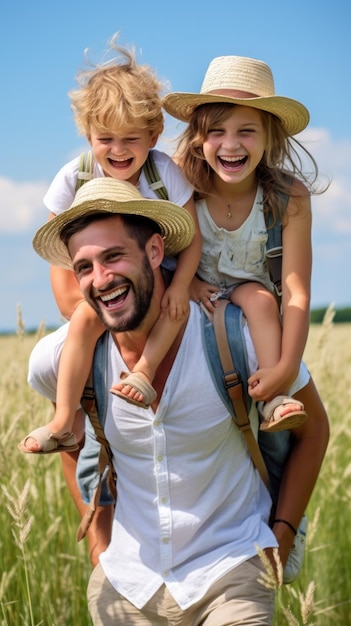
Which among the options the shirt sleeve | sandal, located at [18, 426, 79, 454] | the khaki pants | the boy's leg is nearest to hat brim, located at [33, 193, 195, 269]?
the shirt sleeve

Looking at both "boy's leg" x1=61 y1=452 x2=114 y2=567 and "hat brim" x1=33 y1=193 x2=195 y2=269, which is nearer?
"hat brim" x1=33 y1=193 x2=195 y2=269

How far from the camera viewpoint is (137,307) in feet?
11.1

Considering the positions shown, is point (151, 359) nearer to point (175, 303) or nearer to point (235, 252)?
point (175, 303)

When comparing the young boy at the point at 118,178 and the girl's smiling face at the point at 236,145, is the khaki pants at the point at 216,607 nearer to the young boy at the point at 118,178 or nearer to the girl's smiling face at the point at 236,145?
the young boy at the point at 118,178

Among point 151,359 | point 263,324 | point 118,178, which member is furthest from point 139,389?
point 118,178

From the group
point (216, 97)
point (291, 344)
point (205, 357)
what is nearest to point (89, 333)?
point (205, 357)

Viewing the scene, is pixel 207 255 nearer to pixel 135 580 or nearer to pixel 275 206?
pixel 275 206

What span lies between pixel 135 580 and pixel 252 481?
1.83 ft

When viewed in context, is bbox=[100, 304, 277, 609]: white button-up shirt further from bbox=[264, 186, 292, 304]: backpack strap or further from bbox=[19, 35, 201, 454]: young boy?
bbox=[264, 186, 292, 304]: backpack strap

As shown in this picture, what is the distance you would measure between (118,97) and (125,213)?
63 cm

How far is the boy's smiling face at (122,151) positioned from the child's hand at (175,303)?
0.53 meters

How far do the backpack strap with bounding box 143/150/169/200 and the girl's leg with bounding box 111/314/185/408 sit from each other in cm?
55

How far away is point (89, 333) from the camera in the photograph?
3531 mm

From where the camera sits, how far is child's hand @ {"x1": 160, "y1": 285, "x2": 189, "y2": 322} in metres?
3.46
